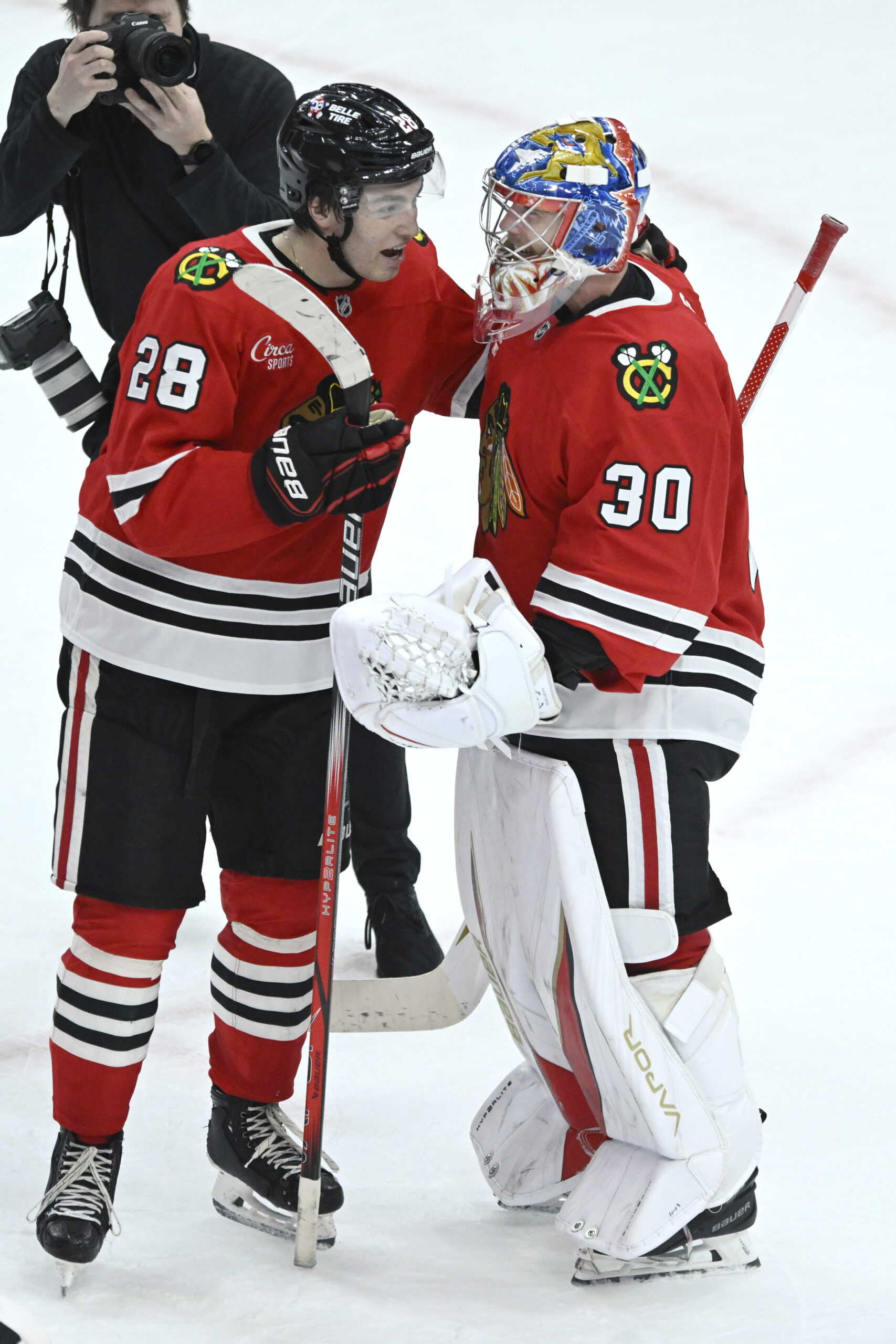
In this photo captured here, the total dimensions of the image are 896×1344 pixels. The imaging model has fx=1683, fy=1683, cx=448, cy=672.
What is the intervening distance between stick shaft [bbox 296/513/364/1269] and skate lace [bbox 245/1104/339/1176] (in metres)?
0.10

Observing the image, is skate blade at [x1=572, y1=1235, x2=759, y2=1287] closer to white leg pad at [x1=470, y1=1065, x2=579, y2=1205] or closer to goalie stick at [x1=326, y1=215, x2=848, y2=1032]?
white leg pad at [x1=470, y1=1065, x2=579, y2=1205]

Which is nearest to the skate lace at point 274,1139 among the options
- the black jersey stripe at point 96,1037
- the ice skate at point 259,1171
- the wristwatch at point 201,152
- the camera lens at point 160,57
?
the ice skate at point 259,1171

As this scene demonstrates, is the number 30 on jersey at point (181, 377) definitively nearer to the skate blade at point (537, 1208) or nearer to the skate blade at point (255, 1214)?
the skate blade at point (255, 1214)

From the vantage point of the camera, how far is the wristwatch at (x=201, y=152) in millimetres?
2133

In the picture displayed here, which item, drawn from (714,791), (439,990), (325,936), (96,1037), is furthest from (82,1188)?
(714,791)

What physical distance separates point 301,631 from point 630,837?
46cm

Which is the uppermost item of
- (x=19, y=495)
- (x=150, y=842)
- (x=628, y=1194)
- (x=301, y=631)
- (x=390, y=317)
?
(x=390, y=317)

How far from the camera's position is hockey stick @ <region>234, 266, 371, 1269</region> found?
1.83 metres

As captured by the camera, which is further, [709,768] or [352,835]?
[352,835]

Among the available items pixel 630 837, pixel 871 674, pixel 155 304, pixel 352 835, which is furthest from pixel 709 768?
pixel 871 674

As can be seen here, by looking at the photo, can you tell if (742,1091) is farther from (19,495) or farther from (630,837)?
(19,495)

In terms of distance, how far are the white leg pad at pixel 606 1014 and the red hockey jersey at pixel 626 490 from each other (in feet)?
0.39

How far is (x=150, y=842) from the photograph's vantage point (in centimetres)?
197

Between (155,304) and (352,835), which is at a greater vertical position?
(155,304)
